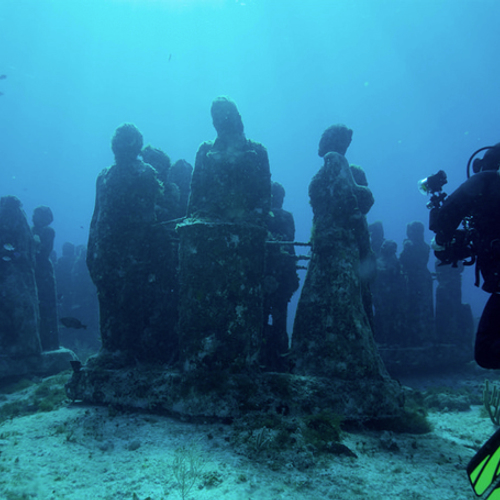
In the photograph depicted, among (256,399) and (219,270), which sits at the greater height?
(219,270)

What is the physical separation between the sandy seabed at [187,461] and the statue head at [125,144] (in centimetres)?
563

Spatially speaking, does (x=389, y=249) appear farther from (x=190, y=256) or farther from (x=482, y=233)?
(x=482, y=233)

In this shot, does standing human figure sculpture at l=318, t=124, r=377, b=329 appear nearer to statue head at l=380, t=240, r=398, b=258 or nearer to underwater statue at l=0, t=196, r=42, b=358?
statue head at l=380, t=240, r=398, b=258

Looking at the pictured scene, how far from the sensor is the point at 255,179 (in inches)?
324

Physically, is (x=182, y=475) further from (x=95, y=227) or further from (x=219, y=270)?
(x=95, y=227)

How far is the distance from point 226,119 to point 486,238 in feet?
21.0

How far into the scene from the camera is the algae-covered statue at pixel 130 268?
28.1 ft

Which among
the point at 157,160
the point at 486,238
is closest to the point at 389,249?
the point at 157,160

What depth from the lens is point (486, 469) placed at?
2828 millimetres

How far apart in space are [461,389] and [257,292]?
32.3 ft

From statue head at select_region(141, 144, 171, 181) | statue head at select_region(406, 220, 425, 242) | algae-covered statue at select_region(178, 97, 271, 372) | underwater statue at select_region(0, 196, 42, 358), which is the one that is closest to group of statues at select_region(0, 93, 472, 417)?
algae-covered statue at select_region(178, 97, 271, 372)

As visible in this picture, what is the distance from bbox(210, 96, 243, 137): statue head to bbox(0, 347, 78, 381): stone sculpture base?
9541 millimetres

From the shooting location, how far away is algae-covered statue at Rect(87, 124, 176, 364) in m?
8.57

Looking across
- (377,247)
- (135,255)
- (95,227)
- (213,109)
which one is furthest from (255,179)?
(377,247)
